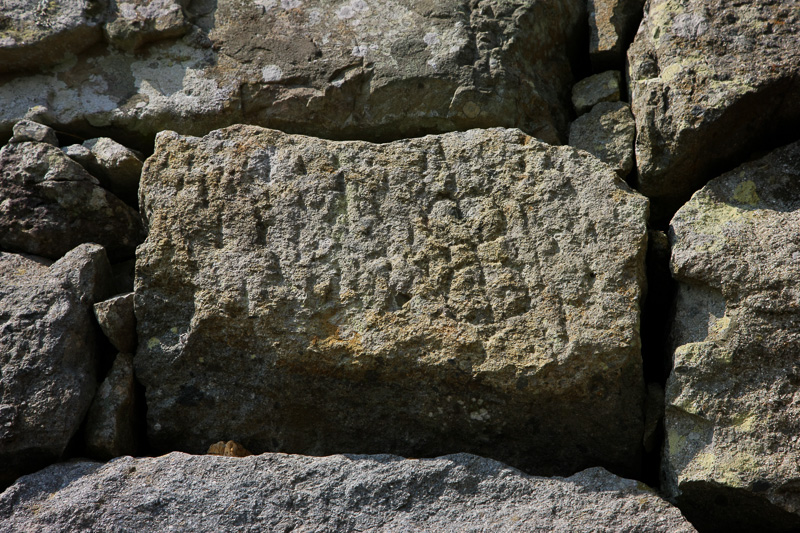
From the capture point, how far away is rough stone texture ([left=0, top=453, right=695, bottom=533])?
5.35 ft

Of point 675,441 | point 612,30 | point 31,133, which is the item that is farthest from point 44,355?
point 612,30

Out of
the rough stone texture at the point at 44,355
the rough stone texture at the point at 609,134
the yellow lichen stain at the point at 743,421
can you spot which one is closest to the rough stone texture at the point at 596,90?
the rough stone texture at the point at 609,134

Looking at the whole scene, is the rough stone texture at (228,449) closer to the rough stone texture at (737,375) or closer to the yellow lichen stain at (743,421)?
the rough stone texture at (737,375)

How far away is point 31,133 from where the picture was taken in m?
2.16

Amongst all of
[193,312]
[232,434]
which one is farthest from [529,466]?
[193,312]

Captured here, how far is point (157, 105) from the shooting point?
2.24 meters

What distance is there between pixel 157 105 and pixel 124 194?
29cm

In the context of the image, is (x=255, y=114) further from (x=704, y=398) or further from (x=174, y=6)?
(x=704, y=398)

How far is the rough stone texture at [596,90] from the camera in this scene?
7.48 ft

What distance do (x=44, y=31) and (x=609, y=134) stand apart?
175cm

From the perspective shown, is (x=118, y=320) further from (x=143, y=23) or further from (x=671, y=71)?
(x=671, y=71)

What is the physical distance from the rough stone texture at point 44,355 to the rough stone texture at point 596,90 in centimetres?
150

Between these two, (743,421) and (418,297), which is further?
(418,297)

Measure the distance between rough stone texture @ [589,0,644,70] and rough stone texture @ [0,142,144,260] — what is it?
1555 millimetres
